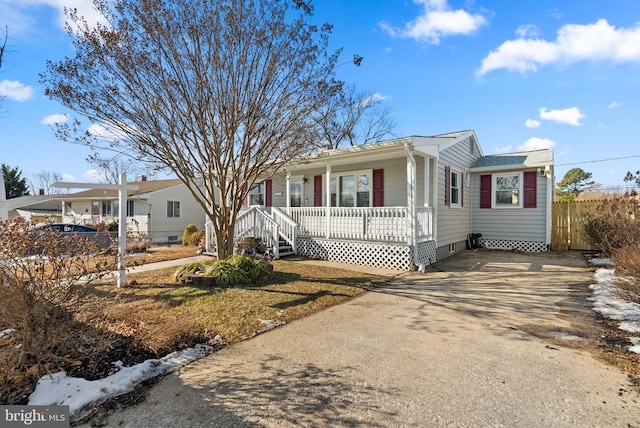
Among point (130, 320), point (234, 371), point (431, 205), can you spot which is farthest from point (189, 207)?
point (234, 371)

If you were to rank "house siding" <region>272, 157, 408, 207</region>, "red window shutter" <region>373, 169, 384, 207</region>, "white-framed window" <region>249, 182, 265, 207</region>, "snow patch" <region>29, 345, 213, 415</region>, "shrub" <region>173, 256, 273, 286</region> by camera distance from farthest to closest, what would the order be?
"white-framed window" <region>249, 182, 265, 207</region>, "red window shutter" <region>373, 169, 384, 207</region>, "house siding" <region>272, 157, 408, 207</region>, "shrub" <region>173, 256, 273, 286</region>, "snow patch" <region>29, 345, 213, 415</region>

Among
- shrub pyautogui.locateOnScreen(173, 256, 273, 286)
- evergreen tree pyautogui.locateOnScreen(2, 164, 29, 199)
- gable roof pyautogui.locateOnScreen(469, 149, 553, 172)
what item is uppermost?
evergreen tree pyautogui.locateOnScreen(2, 164, 29, 199)

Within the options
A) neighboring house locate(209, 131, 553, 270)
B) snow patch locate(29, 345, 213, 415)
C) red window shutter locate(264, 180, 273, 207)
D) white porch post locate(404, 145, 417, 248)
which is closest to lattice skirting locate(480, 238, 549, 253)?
neighboring house locate(209, 131, 553, 270)

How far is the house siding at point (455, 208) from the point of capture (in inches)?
410

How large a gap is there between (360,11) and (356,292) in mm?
7259

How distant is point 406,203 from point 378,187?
44.6 inches

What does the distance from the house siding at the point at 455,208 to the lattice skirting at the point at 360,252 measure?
2138 millimetres

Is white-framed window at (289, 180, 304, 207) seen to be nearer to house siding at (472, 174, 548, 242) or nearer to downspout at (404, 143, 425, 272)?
downspout at (404, 143, 425, 272)

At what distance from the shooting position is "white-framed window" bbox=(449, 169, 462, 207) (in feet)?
37.1

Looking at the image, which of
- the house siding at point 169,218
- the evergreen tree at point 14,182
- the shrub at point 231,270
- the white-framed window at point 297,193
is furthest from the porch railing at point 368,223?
the evergreen tree at point 14,182

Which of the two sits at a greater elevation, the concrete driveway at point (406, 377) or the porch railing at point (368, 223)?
the porch railing at point (368, 223)

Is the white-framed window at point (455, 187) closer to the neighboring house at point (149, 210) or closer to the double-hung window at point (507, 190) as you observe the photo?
the double-hung window at point (507, 190)

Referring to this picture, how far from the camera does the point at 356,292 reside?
20.7 ft

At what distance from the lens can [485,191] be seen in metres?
12.7
